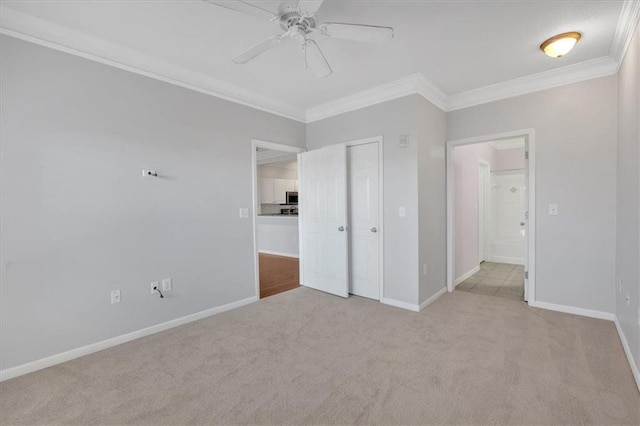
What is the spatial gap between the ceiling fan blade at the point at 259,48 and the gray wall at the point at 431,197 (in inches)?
76.3

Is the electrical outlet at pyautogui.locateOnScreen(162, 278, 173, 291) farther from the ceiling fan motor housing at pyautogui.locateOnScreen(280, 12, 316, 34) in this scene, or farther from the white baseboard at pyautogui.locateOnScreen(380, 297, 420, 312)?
the ceiling fan motor housing at pyautogui.locateOnScreen(280, 12, 316, 34)

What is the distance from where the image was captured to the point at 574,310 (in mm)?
3195

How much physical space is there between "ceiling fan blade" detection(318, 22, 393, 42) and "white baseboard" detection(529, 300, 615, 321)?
335cm

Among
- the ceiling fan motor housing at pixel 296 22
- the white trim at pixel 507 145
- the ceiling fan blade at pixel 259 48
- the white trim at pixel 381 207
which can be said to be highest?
the white trim at pixel 507 145

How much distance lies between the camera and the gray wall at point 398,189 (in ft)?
11.1

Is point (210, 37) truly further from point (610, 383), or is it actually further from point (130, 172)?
point (610, 383)

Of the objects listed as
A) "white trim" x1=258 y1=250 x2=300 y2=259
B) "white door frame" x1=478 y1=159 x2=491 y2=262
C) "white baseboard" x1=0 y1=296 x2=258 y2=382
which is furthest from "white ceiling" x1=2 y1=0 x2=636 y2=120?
"white trim" x1=258 y1=250 x2=300 y2=259

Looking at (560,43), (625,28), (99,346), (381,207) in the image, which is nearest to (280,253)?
(381,207)

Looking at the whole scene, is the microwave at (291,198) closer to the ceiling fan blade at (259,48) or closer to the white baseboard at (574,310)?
the white baseboard at (574,310)

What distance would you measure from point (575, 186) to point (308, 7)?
10.7ft

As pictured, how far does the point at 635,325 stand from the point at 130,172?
4.19m

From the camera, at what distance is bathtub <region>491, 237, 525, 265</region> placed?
19.4ft

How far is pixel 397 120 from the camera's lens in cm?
349

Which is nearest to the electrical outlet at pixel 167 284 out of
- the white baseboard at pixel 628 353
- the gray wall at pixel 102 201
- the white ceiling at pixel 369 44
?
the gray wall at pixel 102 201
